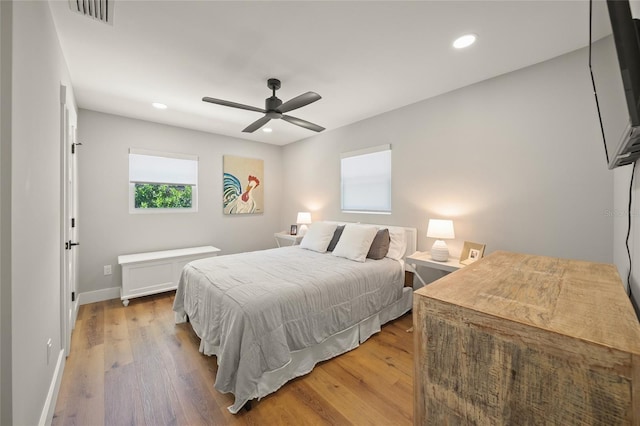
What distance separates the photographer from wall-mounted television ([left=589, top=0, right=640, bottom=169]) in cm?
65

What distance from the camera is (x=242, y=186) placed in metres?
4.86

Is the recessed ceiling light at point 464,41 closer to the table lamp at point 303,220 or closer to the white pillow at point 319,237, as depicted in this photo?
the white pillow at point 319,237

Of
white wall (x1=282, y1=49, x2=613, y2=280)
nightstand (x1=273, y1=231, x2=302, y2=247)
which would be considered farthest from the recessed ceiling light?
nightstand (x1=273, y1=231, x2=302, y2=247)

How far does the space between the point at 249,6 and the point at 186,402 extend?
2677 mm

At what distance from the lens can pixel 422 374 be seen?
79 cm

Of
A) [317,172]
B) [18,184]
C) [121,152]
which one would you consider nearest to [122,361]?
[18,184]

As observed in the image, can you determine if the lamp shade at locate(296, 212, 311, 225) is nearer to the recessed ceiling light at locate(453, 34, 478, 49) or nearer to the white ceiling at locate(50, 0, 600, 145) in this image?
the white ceiling at locate(50, 0, 600, 145)

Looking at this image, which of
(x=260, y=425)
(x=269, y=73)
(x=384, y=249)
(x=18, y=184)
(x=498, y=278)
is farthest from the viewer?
(x=384, y=249)

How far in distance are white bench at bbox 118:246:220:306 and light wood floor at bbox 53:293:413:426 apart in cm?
75

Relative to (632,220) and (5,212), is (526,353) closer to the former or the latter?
(632,220)

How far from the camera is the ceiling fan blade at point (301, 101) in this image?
7.20ft

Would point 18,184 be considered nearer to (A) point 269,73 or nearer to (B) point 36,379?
(B) point 36,379

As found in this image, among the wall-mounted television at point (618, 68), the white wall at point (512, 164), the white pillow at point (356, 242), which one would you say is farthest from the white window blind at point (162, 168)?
the wall-mounted television at point (618, 68)

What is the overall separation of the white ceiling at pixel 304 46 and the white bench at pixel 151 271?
2.05 m
